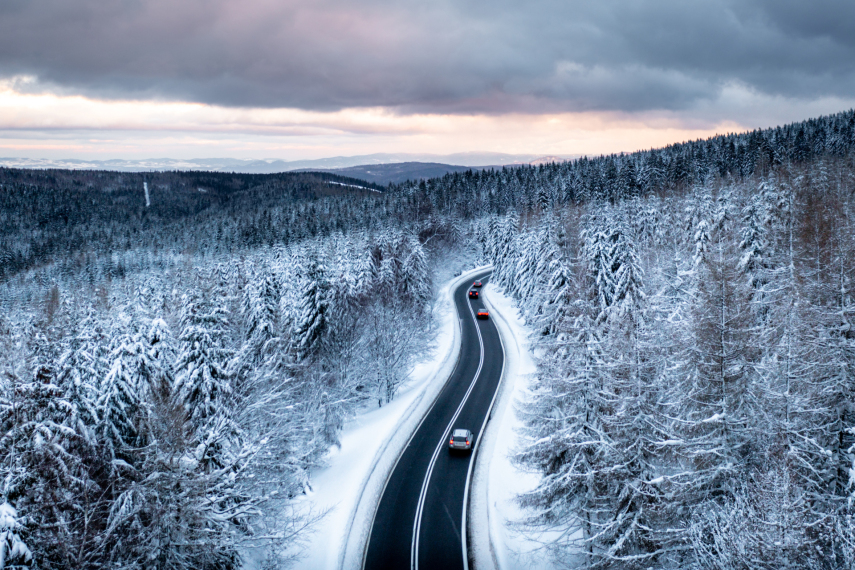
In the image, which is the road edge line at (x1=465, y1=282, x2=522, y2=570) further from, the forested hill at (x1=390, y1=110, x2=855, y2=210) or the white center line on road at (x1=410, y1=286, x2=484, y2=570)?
the forested hill at (x1=390, y1=110, x2=855, y2=210)

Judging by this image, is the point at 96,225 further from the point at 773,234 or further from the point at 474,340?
the point at 773,234

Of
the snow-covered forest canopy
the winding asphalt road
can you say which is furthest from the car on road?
the snow-covered forest canopy

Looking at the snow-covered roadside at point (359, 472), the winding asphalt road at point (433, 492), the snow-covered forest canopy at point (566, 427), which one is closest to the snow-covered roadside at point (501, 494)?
the winding asphalt road at point (433, 492)

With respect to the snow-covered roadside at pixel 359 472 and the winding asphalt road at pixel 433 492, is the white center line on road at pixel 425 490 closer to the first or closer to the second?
the winding asphalt road at pixel 433 492

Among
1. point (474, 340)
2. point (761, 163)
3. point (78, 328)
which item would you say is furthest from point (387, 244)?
point (761, 163)

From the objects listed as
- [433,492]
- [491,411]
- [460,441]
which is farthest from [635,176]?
[433,492]
